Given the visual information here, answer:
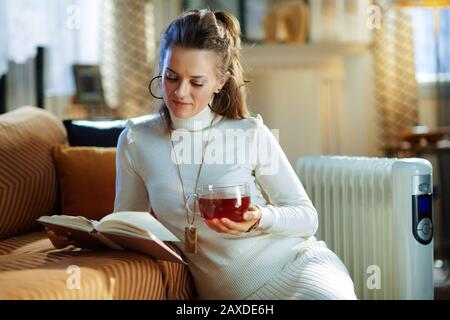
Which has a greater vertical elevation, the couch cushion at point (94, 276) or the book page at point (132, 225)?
the book page at point (132, 225)

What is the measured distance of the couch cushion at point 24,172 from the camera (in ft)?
6.91

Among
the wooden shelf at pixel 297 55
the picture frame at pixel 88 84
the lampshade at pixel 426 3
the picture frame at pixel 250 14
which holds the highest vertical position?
the picture frame at pixel 250 14

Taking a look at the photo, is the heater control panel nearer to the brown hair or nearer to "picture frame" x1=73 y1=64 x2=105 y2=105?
the brown hair

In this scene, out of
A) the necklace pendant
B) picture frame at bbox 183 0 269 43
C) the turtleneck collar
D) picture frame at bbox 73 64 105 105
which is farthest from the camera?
picture frame at bbox 183 0 269 43

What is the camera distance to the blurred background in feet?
12.9

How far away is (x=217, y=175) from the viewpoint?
1717 mm

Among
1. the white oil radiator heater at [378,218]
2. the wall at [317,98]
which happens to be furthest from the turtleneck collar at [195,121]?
the wall at [317,98]

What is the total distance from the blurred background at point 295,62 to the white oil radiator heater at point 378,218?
1672 millimetres

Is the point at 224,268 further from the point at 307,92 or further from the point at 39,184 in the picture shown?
the point at 307,92

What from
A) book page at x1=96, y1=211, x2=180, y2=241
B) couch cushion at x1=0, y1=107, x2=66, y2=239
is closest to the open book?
book page at x1=96, y1=211, x2=180, y2=241

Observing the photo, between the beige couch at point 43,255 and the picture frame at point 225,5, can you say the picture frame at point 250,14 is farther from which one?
the beige couch at point 43,255

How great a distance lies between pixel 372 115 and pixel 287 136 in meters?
0.53

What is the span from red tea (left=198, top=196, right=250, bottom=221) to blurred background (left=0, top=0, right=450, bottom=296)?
8.28 ft

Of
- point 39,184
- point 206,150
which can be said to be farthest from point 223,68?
point 39,184
